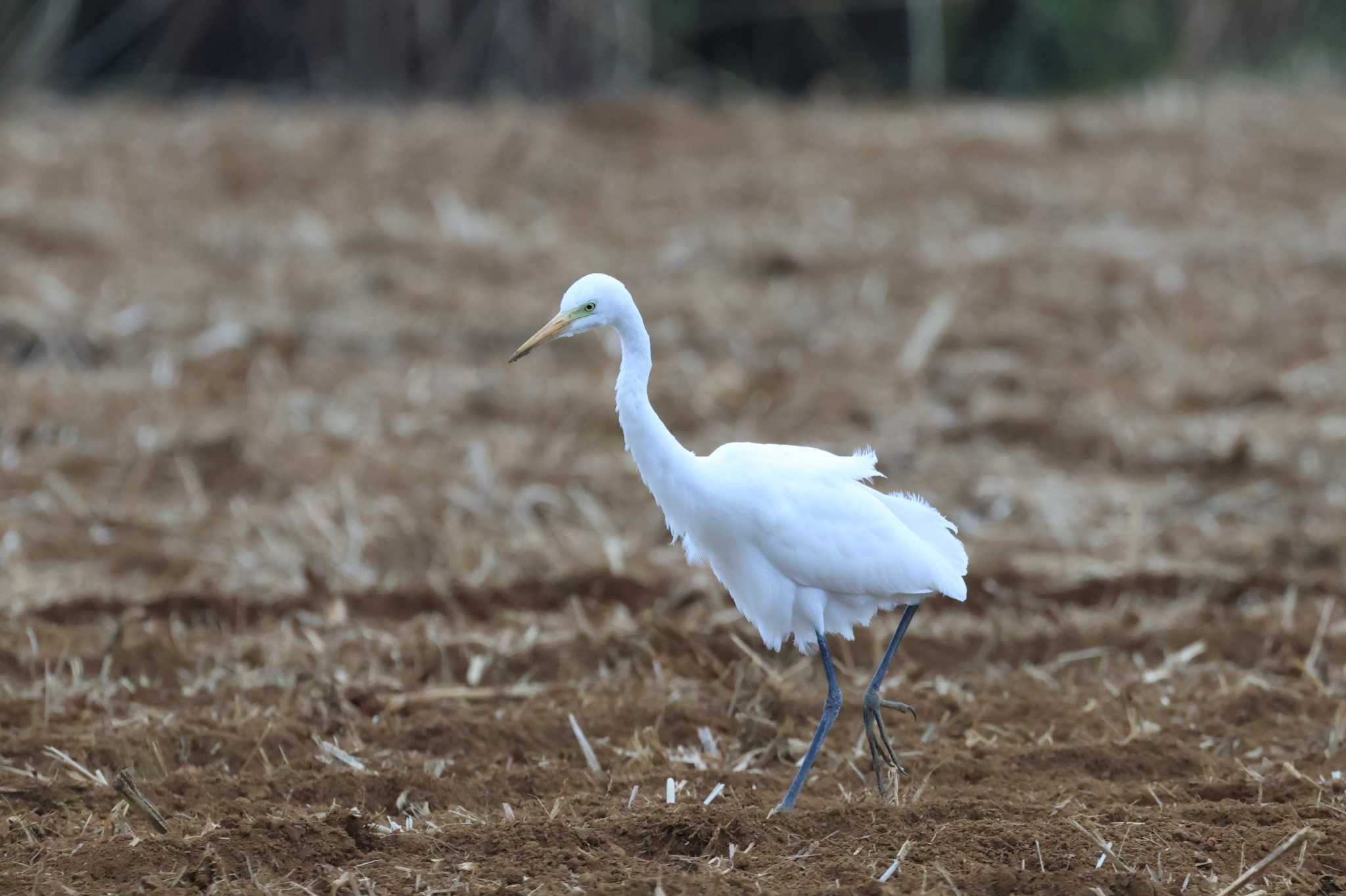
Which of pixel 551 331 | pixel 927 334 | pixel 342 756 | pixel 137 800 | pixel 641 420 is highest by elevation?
pixel 551 331

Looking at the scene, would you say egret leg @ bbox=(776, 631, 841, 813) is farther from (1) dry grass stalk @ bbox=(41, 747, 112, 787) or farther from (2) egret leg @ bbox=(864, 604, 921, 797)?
(1) dry grass stalk @ bbox=(41, 747, 112, 787)

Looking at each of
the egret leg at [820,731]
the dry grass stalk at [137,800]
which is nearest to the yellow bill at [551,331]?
the egret leg at [820,731]

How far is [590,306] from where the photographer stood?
3801 millimetres

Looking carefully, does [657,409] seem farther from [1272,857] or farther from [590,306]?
[1272,857]

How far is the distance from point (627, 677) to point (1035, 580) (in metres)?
1.75

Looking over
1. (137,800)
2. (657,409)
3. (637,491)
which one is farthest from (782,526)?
(657,409)

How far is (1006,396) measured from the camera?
321 inches

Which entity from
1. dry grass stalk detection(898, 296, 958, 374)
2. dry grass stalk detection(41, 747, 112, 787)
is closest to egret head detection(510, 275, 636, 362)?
dry grass stalk detection(41, 747, 112, 787)

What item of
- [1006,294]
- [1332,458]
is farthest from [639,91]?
[1332,458]

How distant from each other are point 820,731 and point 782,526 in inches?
20.2

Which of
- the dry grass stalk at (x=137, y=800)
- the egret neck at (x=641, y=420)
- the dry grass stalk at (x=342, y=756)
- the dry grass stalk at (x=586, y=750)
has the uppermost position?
the egret neck at (x=641, y=420)

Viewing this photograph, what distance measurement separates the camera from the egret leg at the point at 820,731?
3.83 metres

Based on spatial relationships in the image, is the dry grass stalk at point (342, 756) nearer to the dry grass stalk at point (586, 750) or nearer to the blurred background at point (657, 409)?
the blurred background at point (657, 409)

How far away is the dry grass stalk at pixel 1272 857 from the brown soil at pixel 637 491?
0.03m
